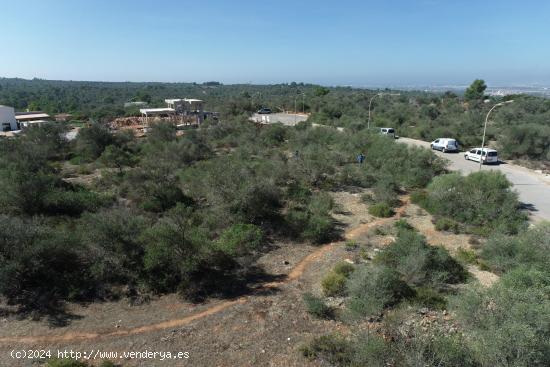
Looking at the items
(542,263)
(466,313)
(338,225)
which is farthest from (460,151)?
(466,313)

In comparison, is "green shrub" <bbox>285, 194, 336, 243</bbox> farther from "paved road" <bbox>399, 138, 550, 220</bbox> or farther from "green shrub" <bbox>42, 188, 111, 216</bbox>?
"paved road" <bbox>399, 138, 550, 220</bbox>

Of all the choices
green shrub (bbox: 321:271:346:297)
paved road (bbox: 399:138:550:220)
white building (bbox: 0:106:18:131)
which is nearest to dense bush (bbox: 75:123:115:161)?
green shrub (bbox: 321:271:346:297)

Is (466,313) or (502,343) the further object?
(466,313)

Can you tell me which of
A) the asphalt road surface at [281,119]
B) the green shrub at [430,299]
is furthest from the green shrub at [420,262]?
the asphalt road surface at [281,119]

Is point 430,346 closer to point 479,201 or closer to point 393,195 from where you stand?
point 479,201

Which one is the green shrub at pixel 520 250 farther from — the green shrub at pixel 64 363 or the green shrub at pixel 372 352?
the green shrub at pixel 64 363

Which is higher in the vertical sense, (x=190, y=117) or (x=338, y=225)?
(x=190, y=117)
